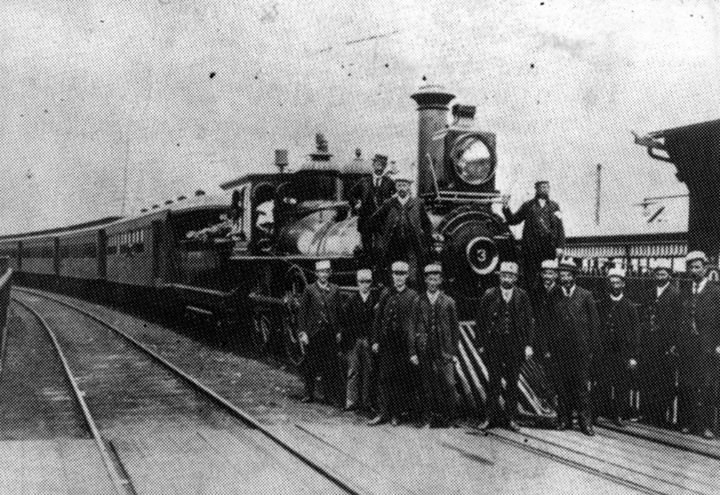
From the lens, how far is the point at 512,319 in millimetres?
7180

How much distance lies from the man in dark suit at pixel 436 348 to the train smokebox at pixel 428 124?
1773 millimetres

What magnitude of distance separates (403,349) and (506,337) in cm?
96

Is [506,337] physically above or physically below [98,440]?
above

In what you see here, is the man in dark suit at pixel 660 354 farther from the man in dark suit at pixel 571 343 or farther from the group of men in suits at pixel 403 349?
the group of men in suits at pixel 403 349

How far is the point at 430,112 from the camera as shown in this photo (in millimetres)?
9469

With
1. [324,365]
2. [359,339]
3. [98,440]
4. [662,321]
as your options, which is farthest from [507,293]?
[98,440]

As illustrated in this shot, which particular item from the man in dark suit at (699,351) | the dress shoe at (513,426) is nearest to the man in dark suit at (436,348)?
the dress shoe at (513,426)

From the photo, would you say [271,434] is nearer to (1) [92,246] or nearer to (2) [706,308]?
(2) [706,308]

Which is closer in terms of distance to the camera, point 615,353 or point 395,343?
point 395,343

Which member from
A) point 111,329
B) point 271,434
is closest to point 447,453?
point 271,434

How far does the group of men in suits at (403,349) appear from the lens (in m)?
7.29

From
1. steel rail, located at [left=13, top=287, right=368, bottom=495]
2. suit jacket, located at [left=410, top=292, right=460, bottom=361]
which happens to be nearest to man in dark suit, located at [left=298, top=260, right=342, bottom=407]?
steel rail, located at [left=13, top=287, right=368, bottom=495]

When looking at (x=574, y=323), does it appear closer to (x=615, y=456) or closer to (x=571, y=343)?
(x=571, y=343)

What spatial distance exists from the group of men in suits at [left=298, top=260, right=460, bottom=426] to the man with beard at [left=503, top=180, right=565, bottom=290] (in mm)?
1442
